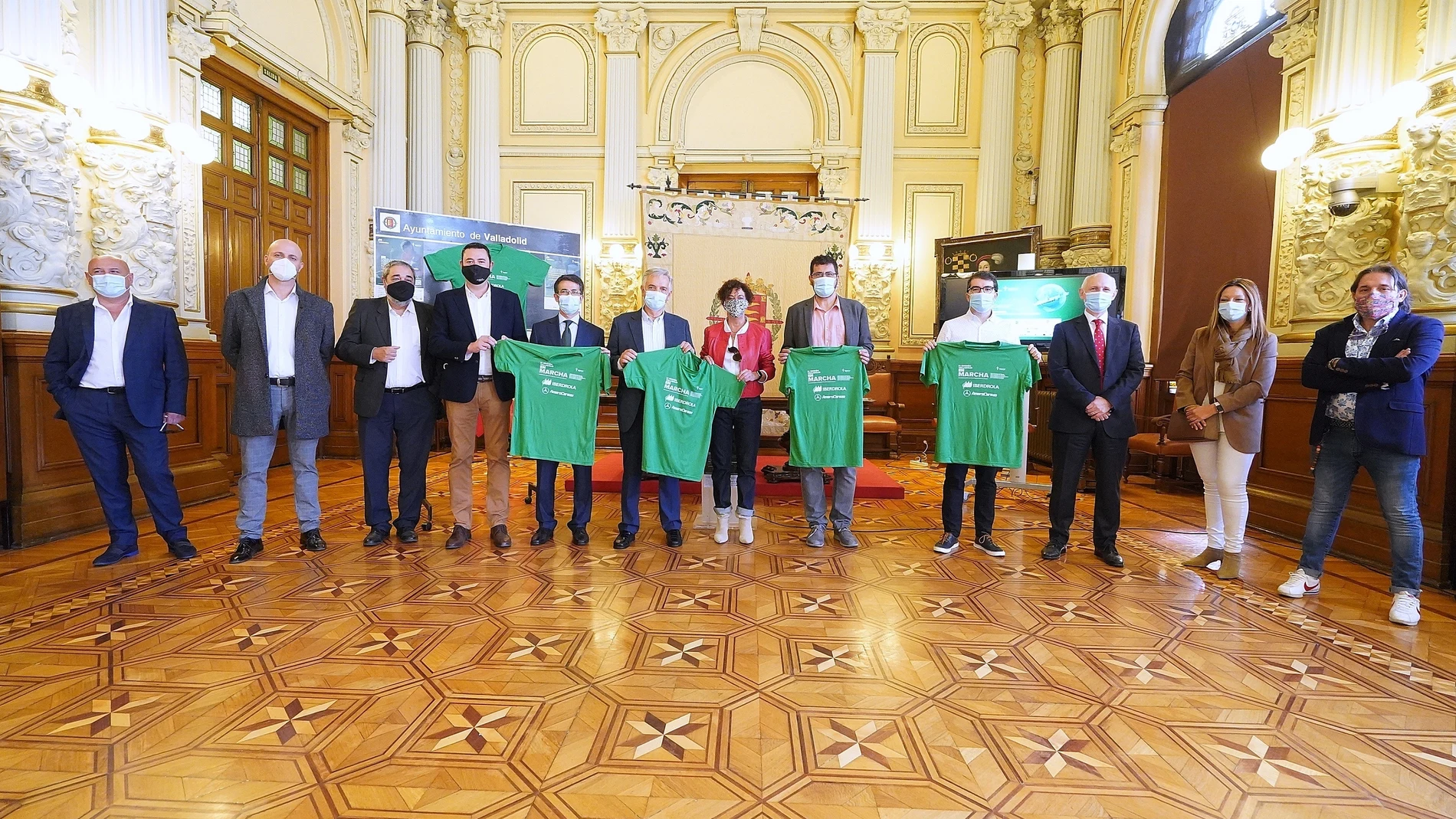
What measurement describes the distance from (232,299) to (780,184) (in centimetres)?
662

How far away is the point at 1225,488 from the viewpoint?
→ 3.41 metres

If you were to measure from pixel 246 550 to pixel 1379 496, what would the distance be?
5.28 m

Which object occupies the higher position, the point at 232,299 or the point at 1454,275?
the point at 1454,275

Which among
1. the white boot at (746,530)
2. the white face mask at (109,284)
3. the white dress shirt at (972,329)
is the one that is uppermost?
the white face mask at (109,284)

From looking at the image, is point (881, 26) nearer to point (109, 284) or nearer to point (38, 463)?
point (109, 284)

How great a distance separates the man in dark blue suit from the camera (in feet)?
10.7

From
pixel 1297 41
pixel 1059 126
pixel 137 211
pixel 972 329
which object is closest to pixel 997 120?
pixel 1059 126

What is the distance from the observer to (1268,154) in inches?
174

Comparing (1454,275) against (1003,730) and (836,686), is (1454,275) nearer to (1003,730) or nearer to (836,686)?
(1003,730)

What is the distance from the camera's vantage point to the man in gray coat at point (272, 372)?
3.38m

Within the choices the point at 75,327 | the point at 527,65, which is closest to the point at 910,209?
the point at 527,65

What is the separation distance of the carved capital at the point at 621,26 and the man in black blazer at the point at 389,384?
6.04 metres

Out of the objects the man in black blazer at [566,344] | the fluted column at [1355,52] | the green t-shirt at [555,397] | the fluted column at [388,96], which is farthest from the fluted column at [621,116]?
the fluted column at [1355,52]

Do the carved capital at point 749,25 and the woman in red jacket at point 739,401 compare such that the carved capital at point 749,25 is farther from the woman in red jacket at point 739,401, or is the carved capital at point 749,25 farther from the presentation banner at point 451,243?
the woman in red jacket at point 739,401
